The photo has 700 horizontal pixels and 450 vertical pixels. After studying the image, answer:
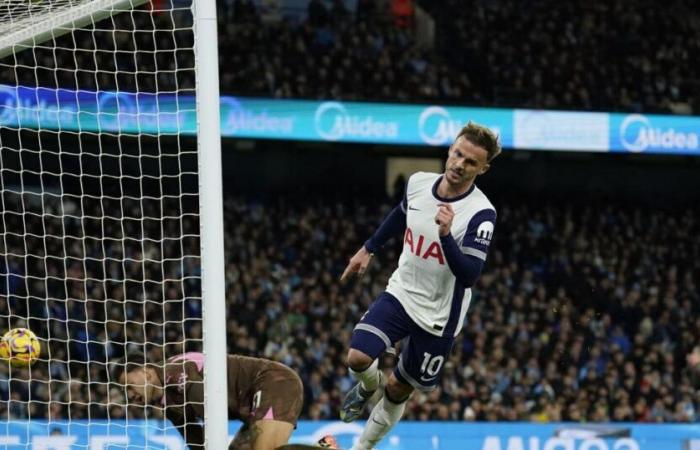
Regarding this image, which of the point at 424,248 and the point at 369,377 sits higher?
the point at 424,248

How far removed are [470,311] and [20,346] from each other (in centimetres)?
1172

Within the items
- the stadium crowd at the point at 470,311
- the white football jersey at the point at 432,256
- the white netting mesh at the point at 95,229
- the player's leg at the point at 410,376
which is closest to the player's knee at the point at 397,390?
the player's leg at the point at 410,376

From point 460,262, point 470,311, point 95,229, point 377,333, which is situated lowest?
point 470,311

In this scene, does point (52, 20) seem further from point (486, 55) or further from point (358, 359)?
point (486, 55)

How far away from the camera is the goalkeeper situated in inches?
279

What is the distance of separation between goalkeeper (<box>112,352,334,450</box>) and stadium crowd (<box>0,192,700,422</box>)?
6.84m

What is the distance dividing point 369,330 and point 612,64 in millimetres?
15358

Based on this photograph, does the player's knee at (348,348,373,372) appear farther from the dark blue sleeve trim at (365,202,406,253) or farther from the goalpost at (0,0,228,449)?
the goalpost at (0,0,228,449)

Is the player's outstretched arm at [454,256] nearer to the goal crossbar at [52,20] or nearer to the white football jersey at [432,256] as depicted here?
the white football jersey at [432,256]

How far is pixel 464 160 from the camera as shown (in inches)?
269

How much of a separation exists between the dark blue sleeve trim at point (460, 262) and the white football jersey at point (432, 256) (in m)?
0.14

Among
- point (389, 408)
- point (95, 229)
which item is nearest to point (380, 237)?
point (389, 408)

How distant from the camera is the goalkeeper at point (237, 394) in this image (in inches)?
279

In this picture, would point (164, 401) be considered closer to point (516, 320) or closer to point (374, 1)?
point (516, 320)
